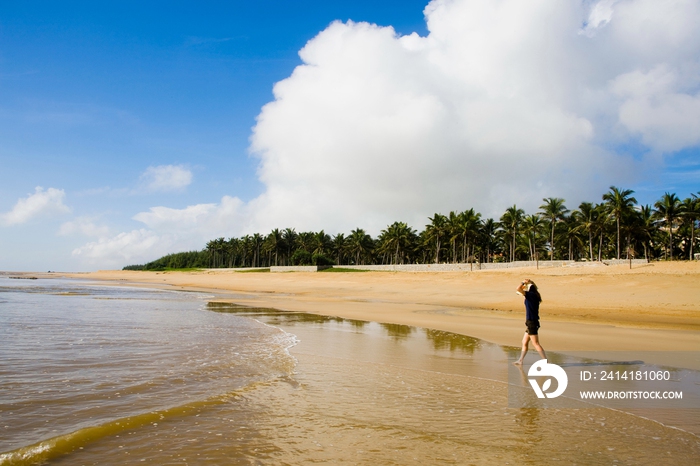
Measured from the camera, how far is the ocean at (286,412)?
508cm

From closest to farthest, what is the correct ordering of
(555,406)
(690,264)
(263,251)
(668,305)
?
(555,406)
(668,305)
(690,264)
(263,251)

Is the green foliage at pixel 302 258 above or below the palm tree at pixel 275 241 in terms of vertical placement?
below

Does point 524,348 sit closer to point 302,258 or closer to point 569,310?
point 569,310

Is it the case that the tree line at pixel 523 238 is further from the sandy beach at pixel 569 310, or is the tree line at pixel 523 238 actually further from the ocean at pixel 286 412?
the ocean at pixel 286 412

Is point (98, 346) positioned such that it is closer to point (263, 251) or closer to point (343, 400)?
point (343, 400)

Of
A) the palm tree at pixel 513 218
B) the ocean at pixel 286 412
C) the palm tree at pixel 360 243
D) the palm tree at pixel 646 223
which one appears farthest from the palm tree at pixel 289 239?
the ocean at pixel 286 412

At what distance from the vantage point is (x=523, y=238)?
323ft

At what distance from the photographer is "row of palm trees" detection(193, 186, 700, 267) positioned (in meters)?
70.6

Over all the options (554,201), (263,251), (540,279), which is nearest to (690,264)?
(540,279)

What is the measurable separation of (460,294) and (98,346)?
85.6 ft

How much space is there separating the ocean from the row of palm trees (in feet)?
234

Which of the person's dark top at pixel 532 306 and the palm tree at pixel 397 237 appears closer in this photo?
the person's dark top at pixel 532 306

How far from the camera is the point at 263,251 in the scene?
13700 cm

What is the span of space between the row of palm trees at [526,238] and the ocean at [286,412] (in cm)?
7122
